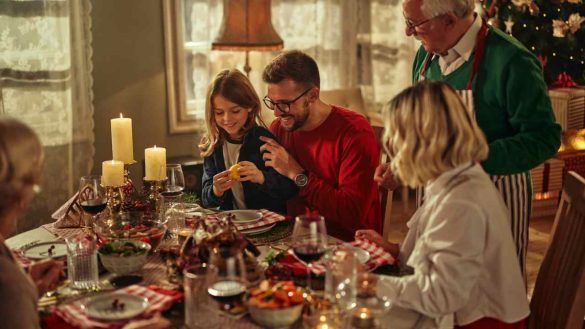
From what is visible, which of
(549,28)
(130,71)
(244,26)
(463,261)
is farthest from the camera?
(549,28)

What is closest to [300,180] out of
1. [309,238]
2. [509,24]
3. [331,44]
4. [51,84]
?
[309,238]

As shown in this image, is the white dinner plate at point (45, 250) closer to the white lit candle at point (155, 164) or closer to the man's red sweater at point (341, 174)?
the white lit candle at point (155, 164)

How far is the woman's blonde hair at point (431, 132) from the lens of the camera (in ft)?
5.71

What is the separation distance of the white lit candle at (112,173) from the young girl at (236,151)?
40 centimetres

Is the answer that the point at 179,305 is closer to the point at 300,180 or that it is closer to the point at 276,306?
the point at 276,306

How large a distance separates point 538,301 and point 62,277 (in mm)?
1339

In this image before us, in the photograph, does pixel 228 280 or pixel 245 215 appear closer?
pixel 228 280

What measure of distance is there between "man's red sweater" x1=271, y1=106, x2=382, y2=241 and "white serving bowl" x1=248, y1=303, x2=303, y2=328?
1.03 meters

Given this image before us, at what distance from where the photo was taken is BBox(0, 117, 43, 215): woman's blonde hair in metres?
1.57

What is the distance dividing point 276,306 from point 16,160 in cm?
63

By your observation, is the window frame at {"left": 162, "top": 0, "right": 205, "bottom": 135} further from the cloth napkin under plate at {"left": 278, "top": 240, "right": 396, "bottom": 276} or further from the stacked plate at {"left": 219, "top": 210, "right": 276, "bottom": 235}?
the cloth napkin under plate at {"left": 278, "top": 240, "right": 396, "bottom": 276}

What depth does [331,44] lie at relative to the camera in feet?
17.5

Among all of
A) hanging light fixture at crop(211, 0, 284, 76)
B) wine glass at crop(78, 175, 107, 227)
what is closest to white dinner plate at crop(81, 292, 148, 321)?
wine glass at crop(78, 175, 107, 227)

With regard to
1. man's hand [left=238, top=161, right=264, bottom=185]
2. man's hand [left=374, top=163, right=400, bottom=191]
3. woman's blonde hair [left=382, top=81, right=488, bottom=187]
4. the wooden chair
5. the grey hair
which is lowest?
the wooden chair
